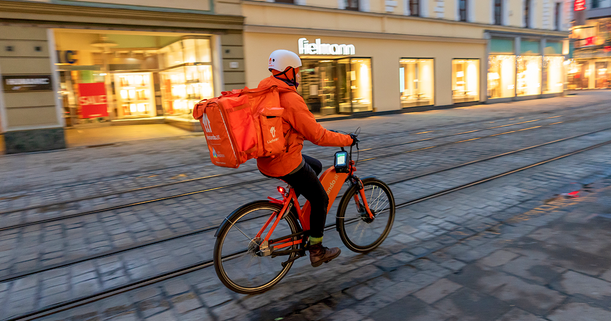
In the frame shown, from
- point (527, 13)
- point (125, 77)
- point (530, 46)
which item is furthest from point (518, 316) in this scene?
point (530, 46)

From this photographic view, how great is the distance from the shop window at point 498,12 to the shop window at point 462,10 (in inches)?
128

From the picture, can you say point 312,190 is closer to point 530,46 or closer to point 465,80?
point 465,80

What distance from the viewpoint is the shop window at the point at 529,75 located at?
2875cm

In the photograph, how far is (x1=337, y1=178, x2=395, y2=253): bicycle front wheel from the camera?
3986 millimetres

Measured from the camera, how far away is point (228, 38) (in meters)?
15.9

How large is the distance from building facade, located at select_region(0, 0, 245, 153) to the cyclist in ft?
38.9

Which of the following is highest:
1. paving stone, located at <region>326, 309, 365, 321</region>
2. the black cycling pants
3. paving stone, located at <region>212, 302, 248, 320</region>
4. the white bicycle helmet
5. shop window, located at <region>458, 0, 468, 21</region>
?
shop window, located at <region>458, 0, 468, 21</region>

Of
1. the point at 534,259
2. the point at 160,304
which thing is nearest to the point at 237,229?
the point at 160,304

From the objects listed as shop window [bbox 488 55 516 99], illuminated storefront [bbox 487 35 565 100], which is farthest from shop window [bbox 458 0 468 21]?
shop window [bbox 488 55 516 99]

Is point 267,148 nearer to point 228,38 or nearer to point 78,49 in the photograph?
point 228,38

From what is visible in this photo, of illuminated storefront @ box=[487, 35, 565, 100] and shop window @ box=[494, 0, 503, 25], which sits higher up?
shop window @ box=[494, 0, 503, 25]

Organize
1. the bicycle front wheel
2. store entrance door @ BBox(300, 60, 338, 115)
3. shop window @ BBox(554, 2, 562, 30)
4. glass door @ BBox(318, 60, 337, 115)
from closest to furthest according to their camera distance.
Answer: the bicycle front wheel → store entrance door @ BBox(300, 60, 338, 115) → glass door @ BBox(318, 60, 337, 115) → shop window @ BBox(554, 2, 562, 30)

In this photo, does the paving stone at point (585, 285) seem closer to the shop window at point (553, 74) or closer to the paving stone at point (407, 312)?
the paving stone at point (407, 312)

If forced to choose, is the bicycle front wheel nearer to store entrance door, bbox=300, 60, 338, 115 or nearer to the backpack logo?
the backpack logo
